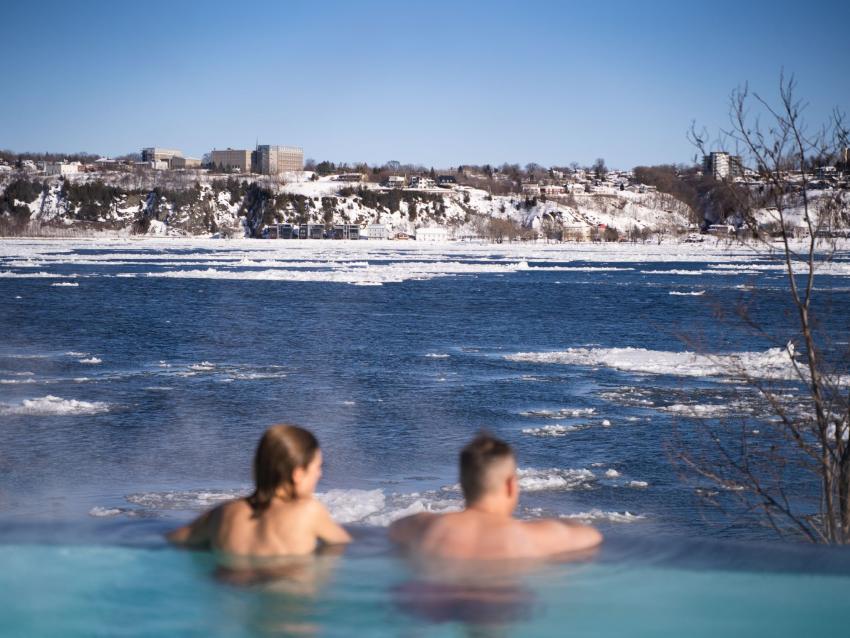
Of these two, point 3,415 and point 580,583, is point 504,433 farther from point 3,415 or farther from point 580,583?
point 580,583

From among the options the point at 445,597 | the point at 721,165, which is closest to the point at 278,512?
the point at 445,597

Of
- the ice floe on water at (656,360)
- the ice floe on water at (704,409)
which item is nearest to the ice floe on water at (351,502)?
the ice floe on water at (704,409)

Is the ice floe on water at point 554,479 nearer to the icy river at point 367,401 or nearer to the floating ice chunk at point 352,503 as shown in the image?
Answer: the icy river at point 367,401

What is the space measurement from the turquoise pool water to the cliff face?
6165 inches

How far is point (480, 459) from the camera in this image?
4.29 m

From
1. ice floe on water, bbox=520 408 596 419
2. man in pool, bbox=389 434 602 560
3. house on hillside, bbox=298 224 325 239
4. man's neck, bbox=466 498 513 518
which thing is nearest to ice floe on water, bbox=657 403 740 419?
ice floe on water, bbox=520 408 596 419

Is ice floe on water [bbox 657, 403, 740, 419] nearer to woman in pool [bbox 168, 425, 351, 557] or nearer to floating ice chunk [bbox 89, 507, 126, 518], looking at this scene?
floating ice chunk [bbox 89, 507, 126, 518]

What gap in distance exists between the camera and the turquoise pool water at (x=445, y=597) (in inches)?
189

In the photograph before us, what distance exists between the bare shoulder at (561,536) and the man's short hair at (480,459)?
52 cm

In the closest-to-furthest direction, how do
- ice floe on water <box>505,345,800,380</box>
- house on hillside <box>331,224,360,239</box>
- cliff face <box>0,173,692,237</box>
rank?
ice floe on water <box>505,345,800,380</box> < house on hillside <box>331,224,360,239</box> < cliff face <box>0,173,692,237</box>

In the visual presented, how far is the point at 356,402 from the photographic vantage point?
14914 mm

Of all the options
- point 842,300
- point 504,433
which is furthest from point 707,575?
point 842,300

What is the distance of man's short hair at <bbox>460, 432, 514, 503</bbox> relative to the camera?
13.9 feet

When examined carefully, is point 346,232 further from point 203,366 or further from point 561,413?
point 561,413
